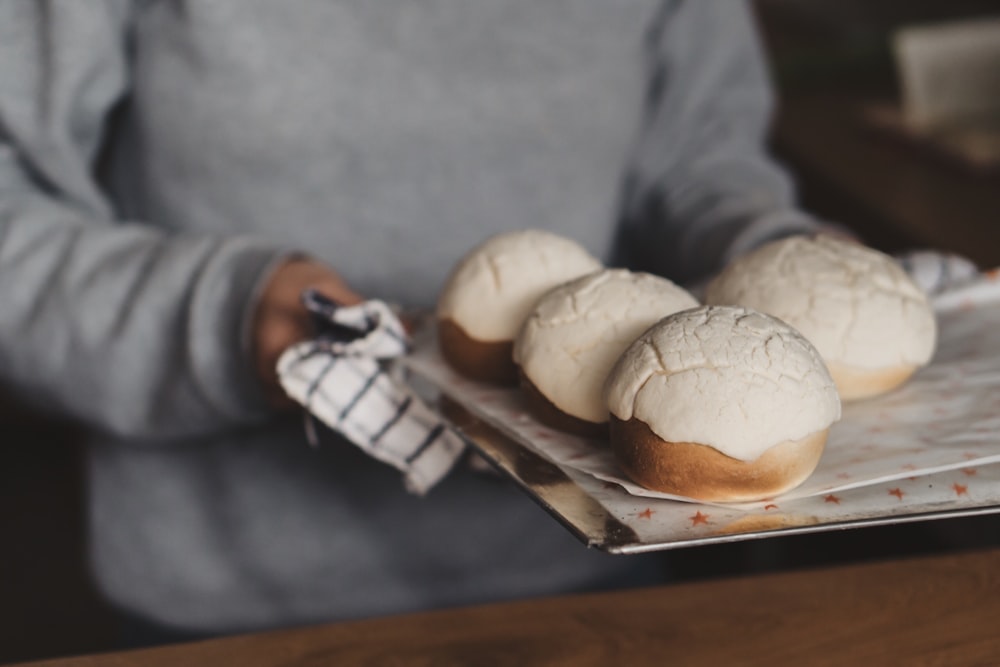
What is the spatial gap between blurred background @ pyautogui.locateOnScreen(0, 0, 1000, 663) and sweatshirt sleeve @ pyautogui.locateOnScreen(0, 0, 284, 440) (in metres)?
1.10

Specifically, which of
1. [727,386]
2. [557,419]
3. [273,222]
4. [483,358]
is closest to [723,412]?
[727,386]

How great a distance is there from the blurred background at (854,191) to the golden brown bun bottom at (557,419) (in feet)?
3.15

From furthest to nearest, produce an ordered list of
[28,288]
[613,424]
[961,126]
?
[961,126] → [28,288] → [613,424]

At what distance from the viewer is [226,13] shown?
904mm

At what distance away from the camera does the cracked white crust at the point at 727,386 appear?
0.54m

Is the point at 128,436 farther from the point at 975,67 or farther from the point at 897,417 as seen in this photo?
the point at 975,67

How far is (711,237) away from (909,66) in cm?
128

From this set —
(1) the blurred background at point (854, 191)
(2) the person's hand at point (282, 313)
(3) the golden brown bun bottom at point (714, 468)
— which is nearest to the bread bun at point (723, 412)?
(3) the golden brown bun bottom at point (714, 468)

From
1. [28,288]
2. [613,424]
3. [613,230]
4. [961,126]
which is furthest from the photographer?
[961,126]

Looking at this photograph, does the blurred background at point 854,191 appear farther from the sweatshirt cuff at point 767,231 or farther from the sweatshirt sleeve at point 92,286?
the sweatshirt sleeve at point 92,286

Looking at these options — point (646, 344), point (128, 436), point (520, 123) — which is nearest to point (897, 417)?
point (646, 344)

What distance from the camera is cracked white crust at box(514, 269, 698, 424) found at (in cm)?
64

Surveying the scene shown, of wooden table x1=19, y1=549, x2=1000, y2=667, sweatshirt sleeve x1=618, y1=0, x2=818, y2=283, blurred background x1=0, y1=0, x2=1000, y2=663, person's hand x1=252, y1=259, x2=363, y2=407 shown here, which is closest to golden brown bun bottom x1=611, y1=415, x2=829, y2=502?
wooden table x1=19, y1=549, x2=1000, y2=667

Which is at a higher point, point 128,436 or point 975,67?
point 975,67
